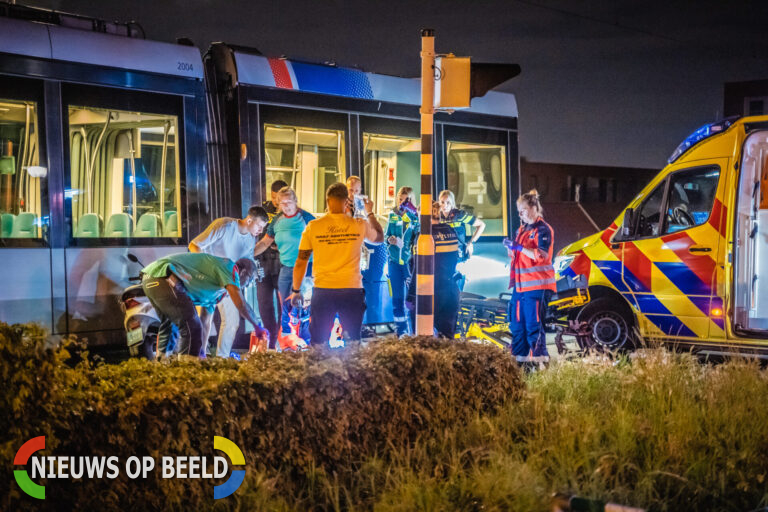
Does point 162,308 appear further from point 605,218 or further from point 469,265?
point 605,218

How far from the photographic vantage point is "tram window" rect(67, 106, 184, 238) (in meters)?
8.18

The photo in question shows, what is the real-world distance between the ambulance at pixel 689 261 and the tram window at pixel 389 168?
2.41m

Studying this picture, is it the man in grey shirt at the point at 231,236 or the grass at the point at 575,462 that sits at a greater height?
the man in grey shirt at the point at 231,236

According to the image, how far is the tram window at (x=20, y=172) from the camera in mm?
7664

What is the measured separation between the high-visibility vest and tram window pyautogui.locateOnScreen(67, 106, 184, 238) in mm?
3608

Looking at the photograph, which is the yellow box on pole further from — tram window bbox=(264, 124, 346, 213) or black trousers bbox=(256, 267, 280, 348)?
black trousers bbox=(256, 267, 280, 348)

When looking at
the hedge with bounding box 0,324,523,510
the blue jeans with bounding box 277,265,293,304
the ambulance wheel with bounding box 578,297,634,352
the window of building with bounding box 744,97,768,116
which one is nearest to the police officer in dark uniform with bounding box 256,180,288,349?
the blue jeans with bounding box 277,265,293,304

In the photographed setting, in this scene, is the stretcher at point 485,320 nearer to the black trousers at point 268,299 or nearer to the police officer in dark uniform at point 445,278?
the police officer in dark uniform at point 445,278

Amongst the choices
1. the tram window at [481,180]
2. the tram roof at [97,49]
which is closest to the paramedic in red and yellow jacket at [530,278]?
Answer: the tram window at [481,180]

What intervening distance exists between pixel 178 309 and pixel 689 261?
5.32 m

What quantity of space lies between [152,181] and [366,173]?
9.19ft

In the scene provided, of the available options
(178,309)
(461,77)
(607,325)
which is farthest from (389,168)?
(178,309)

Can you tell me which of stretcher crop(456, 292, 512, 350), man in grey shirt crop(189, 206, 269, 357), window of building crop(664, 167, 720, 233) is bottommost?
stretcher crop(456, 292, 512, 350)

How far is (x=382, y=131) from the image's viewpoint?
10461mm
